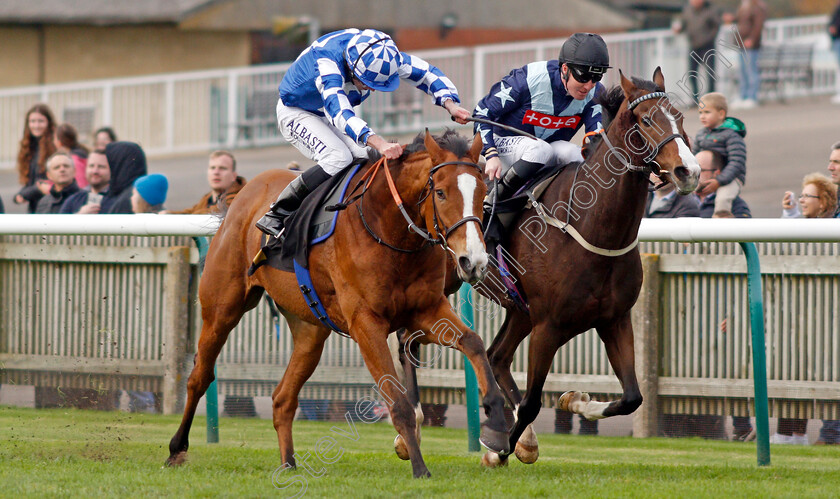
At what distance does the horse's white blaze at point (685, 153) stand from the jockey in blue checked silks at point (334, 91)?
0.97 metres

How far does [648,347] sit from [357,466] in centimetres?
236

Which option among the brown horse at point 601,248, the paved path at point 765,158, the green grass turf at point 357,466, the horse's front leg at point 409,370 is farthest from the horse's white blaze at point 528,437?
the paved path at point 765,158

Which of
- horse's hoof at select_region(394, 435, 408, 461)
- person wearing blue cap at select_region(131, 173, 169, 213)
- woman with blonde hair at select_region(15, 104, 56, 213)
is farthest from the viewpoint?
woman with blonde hair at select_region(15, 104, 56, 213)

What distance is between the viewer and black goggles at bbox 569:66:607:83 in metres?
5.77

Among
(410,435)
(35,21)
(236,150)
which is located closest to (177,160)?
(236,150)

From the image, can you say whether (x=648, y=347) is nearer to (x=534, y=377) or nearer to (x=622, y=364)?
(x=622, y=364)

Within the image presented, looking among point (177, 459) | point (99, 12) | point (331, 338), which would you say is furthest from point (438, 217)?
point (99, 12)

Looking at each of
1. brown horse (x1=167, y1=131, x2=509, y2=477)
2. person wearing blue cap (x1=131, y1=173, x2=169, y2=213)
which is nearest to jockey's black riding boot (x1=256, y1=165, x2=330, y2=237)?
brown horse (x1=167, y1=131, x2=509, y2=477)

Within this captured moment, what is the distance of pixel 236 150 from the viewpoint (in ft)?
65.5

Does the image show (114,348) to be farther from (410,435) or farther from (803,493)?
(803,493)

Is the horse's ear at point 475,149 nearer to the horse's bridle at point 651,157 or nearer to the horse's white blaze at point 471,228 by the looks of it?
the horse's white blaze at point 471,228

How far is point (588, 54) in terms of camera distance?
572cm

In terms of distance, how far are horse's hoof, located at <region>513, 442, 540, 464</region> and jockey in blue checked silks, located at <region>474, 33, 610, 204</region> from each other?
128 centimetres

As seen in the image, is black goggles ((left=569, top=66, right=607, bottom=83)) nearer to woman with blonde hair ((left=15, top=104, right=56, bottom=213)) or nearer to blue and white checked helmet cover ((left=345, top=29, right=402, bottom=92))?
blue and white checked helmet cover ((left=345, top=29, right=402, bottom=92))
